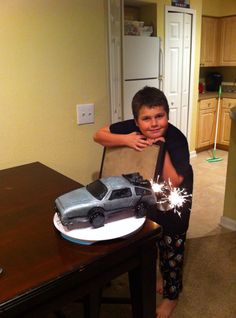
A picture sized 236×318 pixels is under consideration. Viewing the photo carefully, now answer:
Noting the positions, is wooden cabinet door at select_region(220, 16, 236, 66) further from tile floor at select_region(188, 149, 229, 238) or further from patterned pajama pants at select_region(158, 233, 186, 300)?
patterned pajama pants at select_region(158, 233, 186, 300)

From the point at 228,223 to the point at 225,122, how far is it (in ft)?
8.54

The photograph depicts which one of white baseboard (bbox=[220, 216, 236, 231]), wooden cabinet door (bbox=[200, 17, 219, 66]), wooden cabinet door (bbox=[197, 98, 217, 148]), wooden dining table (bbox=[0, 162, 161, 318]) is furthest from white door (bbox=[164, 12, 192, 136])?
wooden dining table (bbox=[0, 162, 161, 318])

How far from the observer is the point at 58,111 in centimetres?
178

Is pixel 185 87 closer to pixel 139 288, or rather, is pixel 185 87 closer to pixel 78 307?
pixel 78 307

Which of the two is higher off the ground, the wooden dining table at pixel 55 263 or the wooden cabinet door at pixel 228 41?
the wooden cabinet door at pixel 228 41

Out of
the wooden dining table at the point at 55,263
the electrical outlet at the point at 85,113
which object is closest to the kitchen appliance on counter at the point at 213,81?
the electrical outlet at the point at 85,113

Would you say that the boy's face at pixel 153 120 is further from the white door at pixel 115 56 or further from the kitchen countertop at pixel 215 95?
the kitchen countertop at pixel 215 95

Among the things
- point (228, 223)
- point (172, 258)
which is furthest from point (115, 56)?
point (228, 223)

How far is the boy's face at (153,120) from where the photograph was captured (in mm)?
1338

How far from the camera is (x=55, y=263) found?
32.4 inches

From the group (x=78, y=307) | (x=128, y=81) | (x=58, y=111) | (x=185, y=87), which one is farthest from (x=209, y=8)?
(x=78, y=307)

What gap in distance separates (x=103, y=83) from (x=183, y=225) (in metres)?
1.02

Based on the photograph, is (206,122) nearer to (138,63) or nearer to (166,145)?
(138,63)

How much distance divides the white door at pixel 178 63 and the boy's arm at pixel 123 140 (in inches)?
107
